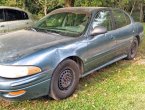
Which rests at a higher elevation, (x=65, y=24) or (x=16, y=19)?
(x=65, y=24)

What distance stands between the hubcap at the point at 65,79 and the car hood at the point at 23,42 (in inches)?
21.7

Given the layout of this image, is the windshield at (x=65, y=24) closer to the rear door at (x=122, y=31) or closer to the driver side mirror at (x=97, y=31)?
the driver side mirror at (x=97, y=31)

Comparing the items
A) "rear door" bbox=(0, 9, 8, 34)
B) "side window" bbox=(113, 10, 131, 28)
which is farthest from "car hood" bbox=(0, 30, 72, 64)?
"rear door" bbox=(0, 9, 8, 34)

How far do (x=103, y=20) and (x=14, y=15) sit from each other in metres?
3.73

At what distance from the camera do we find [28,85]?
3840 millimetres

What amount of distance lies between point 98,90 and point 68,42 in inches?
45.0

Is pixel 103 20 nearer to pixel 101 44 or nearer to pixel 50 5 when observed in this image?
pixel 101 44

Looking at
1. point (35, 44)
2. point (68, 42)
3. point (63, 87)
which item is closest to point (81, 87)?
point (63, 87)

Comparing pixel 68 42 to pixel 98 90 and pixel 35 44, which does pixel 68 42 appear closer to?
pixel 35 44

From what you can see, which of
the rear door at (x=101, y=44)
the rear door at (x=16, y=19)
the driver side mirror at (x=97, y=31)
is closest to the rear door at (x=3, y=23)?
the rear door at (x=16, y=19)

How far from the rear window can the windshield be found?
2708 millimetres

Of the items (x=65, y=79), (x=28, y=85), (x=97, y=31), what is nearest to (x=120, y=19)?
(x=97, y=31)

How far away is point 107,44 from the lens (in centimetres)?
548

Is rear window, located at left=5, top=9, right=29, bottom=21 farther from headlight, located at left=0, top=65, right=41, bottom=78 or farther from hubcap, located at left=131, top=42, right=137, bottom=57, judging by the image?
headlight, located at left=0, top=65, right=41, bottom=78
